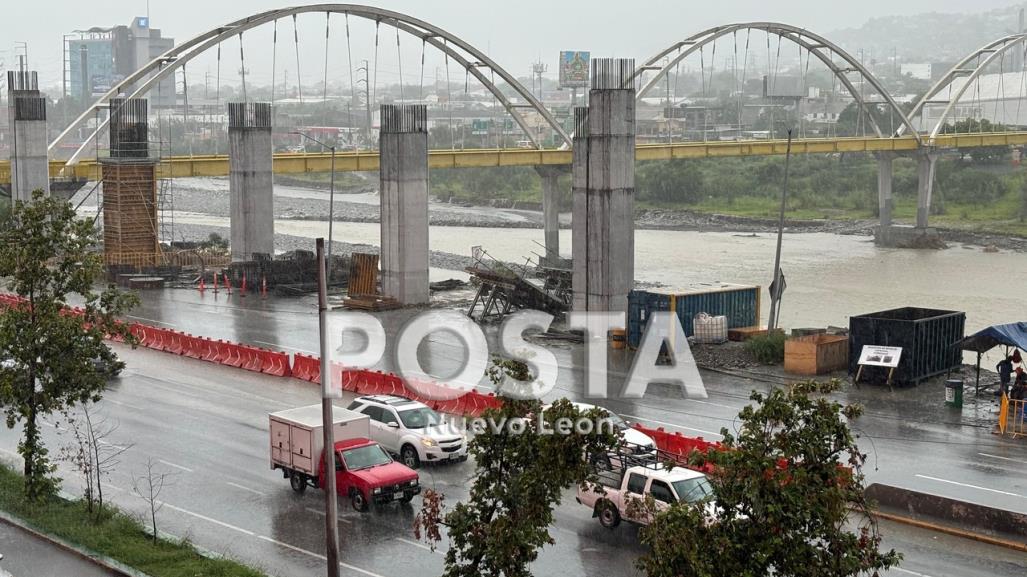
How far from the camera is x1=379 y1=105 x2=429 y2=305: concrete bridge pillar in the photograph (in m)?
48.7

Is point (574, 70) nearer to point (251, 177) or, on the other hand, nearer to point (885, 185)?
point (885, 185)

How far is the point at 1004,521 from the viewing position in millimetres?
20000

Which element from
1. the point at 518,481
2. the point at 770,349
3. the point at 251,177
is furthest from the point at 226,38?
the point at 518,481

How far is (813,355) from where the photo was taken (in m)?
34.3

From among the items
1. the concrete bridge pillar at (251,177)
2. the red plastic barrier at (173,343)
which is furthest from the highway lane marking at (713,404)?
the concrete bridge pillar at (251,177)

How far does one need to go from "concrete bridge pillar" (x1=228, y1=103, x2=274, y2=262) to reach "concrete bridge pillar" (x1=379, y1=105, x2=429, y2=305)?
29.9ft

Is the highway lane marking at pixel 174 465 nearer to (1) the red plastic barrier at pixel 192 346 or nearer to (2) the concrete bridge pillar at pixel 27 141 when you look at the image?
(1) the red plastic barrier at pixel 192 346

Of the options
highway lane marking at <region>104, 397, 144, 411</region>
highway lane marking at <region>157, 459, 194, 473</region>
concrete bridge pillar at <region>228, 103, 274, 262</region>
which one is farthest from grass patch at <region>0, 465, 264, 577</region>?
concrete bridge pillar at <region>228, 103, 274, 262</region>

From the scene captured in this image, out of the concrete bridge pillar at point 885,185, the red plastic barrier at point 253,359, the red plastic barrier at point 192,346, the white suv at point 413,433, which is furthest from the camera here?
the concrete bridge pillar at point 885,185

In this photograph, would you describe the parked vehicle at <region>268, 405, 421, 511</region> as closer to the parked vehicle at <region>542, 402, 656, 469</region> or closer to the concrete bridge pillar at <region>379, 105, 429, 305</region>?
the parked vehicle at <region>542, 402, 656, 469</region>

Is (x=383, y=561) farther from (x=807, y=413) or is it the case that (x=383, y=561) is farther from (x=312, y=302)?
(x=312, y=302)

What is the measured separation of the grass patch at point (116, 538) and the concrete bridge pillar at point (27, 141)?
119ft

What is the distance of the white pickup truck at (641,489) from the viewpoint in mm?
19781

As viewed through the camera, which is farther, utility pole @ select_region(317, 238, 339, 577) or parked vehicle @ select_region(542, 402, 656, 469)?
parked vehicle @ select_region(542, 402, 656, 469)
